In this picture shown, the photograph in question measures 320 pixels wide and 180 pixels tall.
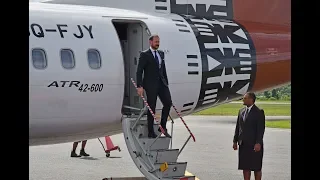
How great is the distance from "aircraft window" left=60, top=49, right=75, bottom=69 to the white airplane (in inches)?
0.5

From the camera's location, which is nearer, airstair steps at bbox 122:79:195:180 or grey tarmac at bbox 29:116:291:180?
airstair steps at bbox 122:79:195:180

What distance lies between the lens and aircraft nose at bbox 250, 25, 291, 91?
9562 mm

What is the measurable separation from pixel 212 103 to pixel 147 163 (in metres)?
2.04

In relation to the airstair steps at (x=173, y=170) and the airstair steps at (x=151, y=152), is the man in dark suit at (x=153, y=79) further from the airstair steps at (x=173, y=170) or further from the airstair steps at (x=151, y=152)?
the airstair steps at (x=173, y=170)

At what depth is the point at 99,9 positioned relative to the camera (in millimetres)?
8594

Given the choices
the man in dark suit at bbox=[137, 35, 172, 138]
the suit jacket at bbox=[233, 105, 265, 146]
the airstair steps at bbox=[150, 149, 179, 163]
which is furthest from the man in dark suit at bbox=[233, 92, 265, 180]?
the man in dark suit at bbox=[137, 35, 172, 138]

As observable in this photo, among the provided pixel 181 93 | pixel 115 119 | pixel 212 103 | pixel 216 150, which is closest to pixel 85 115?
pixel 115 119

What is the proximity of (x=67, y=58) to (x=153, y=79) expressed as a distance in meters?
1.21

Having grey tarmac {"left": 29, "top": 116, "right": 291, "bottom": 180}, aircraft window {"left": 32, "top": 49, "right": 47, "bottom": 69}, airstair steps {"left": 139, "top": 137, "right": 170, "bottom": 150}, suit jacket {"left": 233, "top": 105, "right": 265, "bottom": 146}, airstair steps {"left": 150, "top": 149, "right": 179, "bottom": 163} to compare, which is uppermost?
aircraft window {"left": 32, "top": 49, "right": 47, "bottom": 69}

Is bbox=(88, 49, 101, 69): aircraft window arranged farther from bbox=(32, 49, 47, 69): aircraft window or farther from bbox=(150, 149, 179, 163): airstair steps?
bbox=(150, 149, 179, 163): airstair steps

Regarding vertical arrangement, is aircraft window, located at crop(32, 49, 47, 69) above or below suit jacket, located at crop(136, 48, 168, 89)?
above

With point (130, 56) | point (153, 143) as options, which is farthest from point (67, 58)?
point (153, 143)

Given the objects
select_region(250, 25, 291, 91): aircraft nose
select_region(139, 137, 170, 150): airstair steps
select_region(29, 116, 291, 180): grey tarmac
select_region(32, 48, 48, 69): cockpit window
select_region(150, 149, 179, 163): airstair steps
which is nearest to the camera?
select_region(32, 48, 48, 69): cockpit window

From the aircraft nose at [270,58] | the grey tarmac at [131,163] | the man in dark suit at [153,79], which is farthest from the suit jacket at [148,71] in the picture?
the grey tarmac at [131,163]
